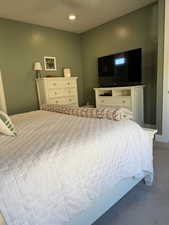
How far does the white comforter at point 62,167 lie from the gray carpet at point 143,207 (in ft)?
1.09

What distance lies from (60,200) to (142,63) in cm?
331

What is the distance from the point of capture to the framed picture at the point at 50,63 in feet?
13.5

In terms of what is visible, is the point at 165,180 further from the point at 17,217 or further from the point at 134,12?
the point at 134,12

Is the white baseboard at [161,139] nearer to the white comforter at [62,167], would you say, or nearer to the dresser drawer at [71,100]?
the white comforter at [62,167]

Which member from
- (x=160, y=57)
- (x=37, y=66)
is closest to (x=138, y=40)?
(x=160, y=57)

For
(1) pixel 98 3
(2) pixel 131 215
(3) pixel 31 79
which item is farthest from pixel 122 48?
(2) pixel 131 215

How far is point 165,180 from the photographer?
74.7 inches

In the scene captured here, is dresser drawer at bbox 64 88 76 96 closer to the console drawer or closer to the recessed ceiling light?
the console drawer

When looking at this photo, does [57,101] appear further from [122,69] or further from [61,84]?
[122,69]

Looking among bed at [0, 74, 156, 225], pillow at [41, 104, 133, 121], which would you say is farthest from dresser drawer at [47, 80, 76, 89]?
Answer: bed at [0, 74, 156, 225]

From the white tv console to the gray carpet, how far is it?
5.20 ft

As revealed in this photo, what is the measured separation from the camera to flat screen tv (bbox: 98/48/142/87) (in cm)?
336

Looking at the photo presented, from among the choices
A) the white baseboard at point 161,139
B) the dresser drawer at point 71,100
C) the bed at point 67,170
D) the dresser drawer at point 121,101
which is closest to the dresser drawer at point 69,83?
the dresser drawer at point 71,100

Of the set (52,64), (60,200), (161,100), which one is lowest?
(60,200)
